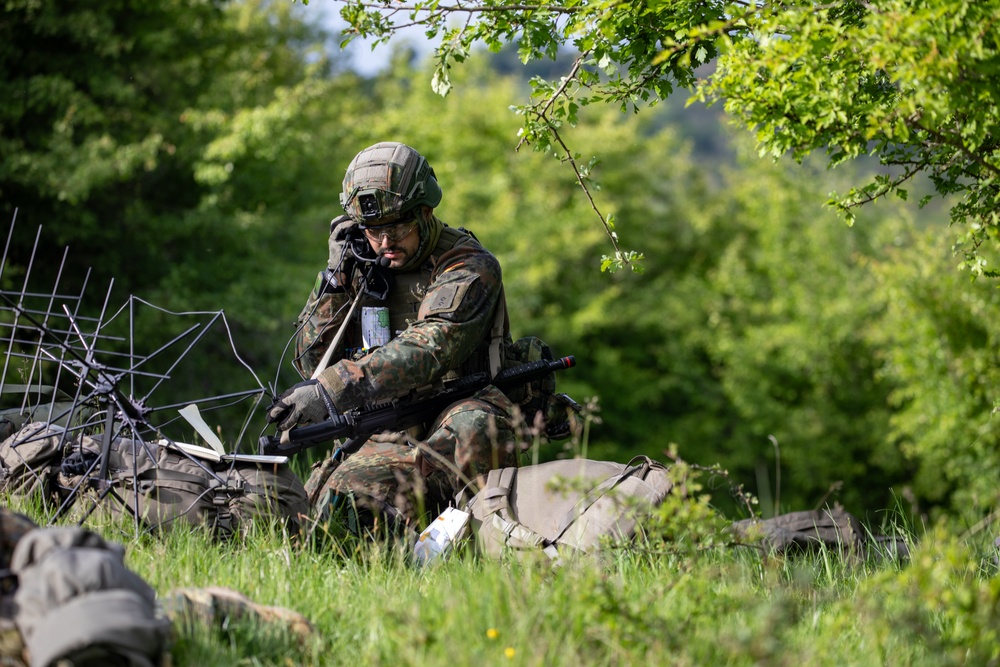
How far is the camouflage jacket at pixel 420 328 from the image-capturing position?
4.91 metres

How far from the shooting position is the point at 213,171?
49.4 ft

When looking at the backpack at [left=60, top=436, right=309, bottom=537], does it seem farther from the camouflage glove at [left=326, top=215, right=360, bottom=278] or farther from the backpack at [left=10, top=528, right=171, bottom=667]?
the camouflage glove at [left=326, top=215, right=360, bottom=278]

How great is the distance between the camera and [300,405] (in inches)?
190

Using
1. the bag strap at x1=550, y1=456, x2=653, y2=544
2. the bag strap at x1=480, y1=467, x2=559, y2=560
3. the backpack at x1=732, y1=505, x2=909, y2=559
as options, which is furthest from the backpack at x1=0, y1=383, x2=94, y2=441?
the backpack at x1=732, y1=505, x2=909, y2=559

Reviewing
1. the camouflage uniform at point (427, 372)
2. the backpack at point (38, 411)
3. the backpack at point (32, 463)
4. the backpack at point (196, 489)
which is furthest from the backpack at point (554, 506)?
the backpack at point (38, 411)

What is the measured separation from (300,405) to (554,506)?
49.5 inches

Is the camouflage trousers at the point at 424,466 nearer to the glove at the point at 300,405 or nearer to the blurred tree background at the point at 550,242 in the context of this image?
the glove at the point at 300,405

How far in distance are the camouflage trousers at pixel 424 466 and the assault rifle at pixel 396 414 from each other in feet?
0.22

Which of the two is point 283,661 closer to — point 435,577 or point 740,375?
point 435,577

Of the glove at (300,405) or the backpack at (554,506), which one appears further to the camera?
the glove at (300,405)

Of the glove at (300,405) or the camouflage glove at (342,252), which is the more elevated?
the camouflage glove at (342,252)

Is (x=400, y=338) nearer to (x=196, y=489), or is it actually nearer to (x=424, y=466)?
(x=424, y=466)

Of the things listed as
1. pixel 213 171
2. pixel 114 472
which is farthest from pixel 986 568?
pixel 213 171

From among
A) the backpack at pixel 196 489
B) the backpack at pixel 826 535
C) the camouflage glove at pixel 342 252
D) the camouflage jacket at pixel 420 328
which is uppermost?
the camouflage glove at pixel 342 252
